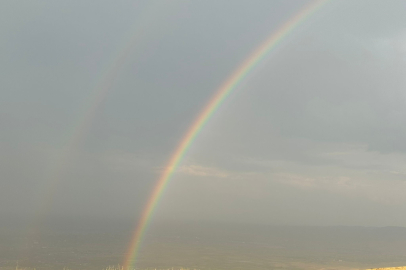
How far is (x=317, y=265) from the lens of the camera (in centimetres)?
6419

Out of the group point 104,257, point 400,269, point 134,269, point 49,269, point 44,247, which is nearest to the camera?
point 400,269

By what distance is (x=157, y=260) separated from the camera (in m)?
62.9

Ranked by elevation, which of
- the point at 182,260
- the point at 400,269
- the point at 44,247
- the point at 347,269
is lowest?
the point at 400,269

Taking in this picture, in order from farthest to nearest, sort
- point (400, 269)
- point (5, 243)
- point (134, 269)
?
point (5, 243) → point (134, 269) → point (400, 269)

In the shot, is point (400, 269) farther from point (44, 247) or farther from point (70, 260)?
point (44, 247)

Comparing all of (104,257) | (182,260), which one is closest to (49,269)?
(104,257)

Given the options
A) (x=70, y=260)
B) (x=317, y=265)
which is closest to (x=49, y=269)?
(x=70, y=260)

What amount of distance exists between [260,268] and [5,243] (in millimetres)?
57781

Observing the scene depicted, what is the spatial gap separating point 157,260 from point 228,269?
14.8m

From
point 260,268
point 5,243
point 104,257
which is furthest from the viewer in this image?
point 5,243

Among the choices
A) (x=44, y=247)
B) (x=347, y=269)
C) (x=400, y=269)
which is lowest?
(x=400, y=269)

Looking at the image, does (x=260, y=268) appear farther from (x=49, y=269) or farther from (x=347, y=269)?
(x=49, y=269)

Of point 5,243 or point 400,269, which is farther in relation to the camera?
point 5,243

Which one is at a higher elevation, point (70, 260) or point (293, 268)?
point (70, 260)
